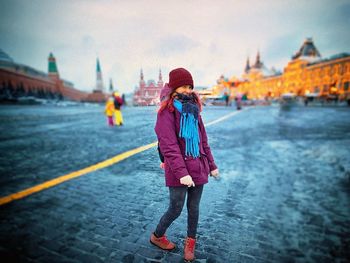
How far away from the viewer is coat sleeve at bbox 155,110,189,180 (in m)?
1.75

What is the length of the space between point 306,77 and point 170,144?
79.0 metres

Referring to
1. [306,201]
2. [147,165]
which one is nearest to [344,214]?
[306,201]

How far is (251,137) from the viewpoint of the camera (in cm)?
890

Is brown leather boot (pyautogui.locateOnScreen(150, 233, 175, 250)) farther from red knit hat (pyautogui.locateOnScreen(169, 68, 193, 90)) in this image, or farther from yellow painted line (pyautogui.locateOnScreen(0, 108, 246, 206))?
red knit hat (pyautogui.locateOnScreen(169, 68, 193, 90))

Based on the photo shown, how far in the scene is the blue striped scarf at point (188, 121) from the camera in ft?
5.77

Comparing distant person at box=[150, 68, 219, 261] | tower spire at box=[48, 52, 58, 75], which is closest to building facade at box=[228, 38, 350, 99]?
distant person at box=[150, 68, 219, 261]

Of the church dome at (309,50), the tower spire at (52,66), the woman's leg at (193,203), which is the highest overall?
the church dome at (309,50)

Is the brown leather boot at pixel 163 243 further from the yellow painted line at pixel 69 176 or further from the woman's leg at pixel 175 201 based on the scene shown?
the yellow painted line at pixel 69 176

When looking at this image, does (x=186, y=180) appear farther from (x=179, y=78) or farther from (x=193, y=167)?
(x=179, y=78)

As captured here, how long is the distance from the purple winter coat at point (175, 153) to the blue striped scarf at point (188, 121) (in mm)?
48

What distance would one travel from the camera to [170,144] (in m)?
1.75

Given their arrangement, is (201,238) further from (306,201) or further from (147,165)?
(306,201)

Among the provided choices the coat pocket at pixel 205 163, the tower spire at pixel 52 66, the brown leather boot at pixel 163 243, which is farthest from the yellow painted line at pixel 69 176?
the tower spire at pixel 52 66

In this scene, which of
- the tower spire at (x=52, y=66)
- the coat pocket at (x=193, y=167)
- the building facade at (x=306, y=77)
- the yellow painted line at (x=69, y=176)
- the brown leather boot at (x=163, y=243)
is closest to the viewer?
the coat pocket at (x=193, y=167)
